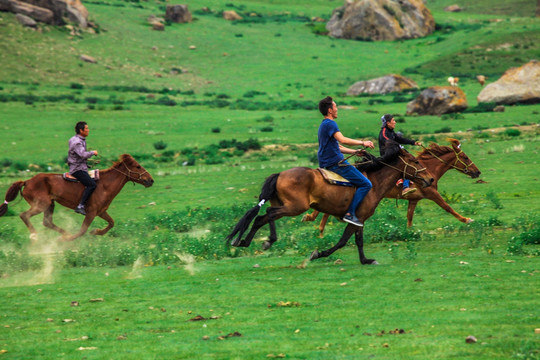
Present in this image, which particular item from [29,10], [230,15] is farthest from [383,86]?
[230,15]

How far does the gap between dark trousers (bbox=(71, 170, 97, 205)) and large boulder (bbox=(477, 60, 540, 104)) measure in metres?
31.5

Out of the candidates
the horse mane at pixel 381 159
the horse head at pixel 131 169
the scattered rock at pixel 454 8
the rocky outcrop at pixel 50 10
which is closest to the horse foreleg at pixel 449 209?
the horse mane at pixel 381 159

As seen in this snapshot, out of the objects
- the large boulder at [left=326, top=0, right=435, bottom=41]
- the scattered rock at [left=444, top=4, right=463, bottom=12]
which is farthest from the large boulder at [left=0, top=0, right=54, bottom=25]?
the scattered rock at [left=444, top=4, right=463, bottom=12]

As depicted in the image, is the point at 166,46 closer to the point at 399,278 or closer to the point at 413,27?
the point at 413,27

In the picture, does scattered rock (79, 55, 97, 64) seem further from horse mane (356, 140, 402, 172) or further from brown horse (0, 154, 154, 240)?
horse mane (356, 140, 402, 172)

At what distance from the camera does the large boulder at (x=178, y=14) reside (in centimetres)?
8256

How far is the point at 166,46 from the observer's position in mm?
73438

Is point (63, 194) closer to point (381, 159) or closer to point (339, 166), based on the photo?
point (339, 166)

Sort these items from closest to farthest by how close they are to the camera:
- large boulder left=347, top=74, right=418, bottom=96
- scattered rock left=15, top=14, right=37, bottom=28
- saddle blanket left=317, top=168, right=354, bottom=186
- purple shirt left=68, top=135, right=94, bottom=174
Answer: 1. saddle blanket left=317, top=168, right=354, bottom=186
2. purple shirt left=68, top=135, right=94, bottom=174
3. large boulder left=347, top=74, right=418, bottom=96
4. scattered rock left=15, top=14, right=37, bottom=28

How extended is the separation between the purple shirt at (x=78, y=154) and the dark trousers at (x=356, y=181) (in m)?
6.27

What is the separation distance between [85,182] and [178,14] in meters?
67.2

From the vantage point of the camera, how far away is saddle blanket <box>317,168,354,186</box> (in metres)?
14.1

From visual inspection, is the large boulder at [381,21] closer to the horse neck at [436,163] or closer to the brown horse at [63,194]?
the horse neck at [436,163]

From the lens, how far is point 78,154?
703 inches
